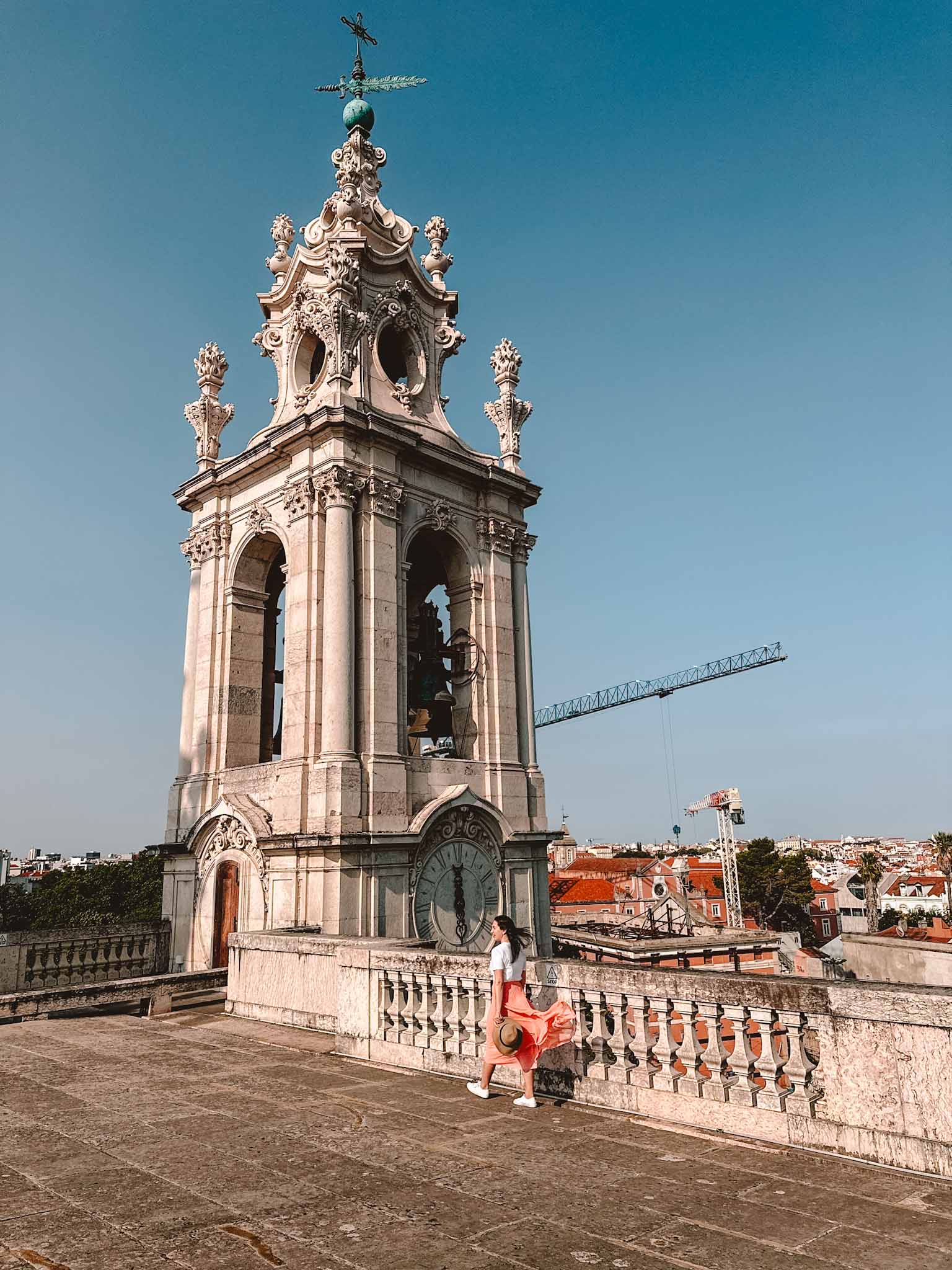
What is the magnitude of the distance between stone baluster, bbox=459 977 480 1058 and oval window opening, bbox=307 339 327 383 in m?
18.1

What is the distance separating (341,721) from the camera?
60.4ft

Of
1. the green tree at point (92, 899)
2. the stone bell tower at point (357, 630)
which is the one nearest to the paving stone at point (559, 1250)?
the stone bell tower at point (357, 630)

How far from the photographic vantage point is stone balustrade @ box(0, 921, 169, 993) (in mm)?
17328

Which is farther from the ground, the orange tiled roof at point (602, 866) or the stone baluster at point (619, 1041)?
the orange tiled roof at point (602, 866)

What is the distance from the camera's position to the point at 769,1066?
272 inches

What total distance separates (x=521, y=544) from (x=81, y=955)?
13509mm

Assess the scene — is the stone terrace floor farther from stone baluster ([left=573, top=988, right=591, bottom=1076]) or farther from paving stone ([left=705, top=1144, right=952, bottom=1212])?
stone baluster ([left=573, top=988, right=591, bottom=1076])

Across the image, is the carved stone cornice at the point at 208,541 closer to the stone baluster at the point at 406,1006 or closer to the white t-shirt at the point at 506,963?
the stone baluster at the point at 406,1006

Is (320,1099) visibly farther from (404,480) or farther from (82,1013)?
(404,480)

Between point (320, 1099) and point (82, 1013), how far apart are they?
29.8 feet

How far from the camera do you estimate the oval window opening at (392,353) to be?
78.6 ft

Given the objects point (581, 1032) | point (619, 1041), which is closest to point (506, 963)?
point (581, 1032)

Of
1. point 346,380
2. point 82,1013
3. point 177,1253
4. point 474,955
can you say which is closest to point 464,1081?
point 474,955

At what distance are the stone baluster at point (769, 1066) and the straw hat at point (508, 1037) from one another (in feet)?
6.45
